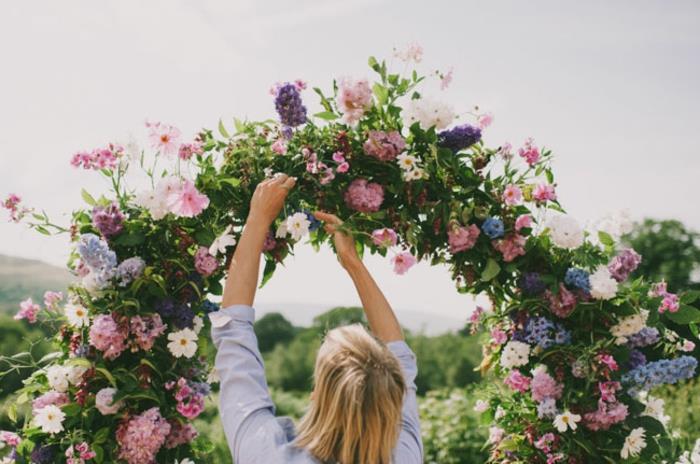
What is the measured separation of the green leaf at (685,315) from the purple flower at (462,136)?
3.43 ft

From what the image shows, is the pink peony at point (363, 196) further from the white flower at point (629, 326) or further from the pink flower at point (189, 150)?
the white flower at point (629, 326)

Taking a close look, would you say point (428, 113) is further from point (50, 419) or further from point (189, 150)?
point (50, 419)

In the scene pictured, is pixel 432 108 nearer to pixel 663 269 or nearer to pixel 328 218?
pixel 328 218

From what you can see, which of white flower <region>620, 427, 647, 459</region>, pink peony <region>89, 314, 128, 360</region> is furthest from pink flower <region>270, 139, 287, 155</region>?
white flower <region>620, 427, 647, 459</region>

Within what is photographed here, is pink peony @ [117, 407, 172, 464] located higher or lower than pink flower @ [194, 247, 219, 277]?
lower

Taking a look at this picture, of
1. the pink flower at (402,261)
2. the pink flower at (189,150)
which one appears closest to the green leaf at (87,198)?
the pink flower at (189,150)

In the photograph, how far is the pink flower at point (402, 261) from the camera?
2.57 metres

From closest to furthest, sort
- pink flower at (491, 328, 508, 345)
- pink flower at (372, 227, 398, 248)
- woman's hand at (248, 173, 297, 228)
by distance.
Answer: woman's hand at (248, 173, 297, 228) → pink flower at (372, 227, 398, 248) → pink flower at (491, 328, 508, 345)

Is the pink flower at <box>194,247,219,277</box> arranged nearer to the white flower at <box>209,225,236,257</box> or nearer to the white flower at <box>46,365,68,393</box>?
the white flower at <box>209,225,236,257</box>

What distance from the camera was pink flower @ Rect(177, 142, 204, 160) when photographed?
2447 millimetres

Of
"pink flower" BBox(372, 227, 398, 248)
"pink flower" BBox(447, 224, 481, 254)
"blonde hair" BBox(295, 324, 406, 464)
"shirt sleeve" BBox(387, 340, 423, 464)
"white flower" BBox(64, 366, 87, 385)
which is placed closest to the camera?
"blonde hair" BBox(295, 324, 406, 464)

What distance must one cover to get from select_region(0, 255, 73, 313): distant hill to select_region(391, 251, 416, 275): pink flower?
1.16 meters

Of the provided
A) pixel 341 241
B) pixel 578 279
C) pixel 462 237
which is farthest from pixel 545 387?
pixel 341 241

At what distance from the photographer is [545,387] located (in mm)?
2645
